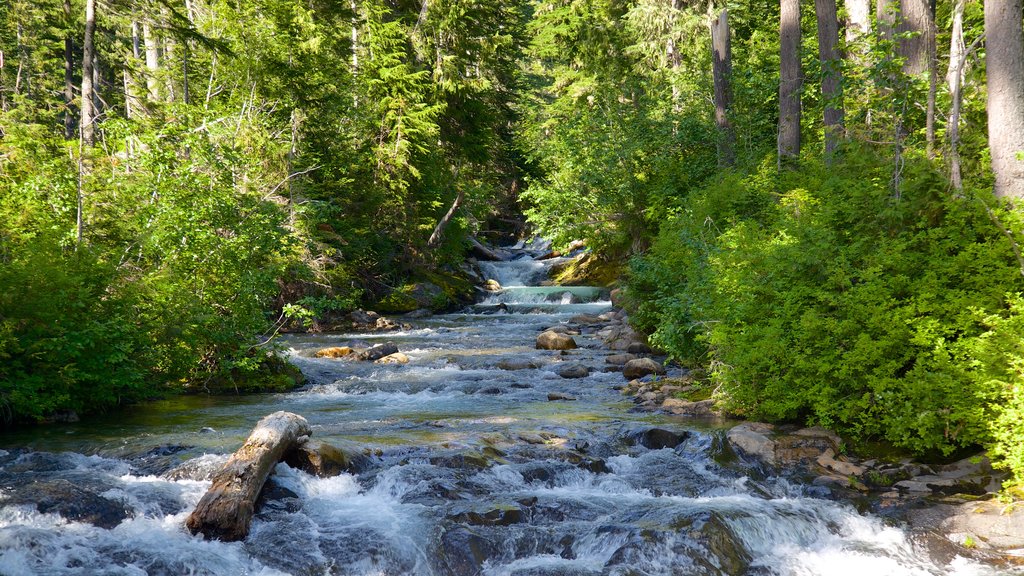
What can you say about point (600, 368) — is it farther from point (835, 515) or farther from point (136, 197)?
point (136, 197)

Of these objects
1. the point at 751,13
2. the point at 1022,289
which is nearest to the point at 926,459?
the point at 1022,289

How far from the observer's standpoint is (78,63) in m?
36.8

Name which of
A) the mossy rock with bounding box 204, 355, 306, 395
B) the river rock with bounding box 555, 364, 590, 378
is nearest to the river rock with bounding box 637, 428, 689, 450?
the river rock with bounding box 555, 364, 590, 378

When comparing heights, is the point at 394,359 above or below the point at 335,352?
below

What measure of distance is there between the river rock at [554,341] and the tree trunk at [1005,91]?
1043cm

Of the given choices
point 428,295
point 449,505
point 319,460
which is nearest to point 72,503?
point 319,460

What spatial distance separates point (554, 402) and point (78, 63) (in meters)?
36.8

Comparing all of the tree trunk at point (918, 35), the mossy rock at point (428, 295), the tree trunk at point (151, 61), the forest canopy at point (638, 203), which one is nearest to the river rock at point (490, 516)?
the forest canopy at point (638, 203)

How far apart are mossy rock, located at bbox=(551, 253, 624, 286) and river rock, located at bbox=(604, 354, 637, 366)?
15.0 meters

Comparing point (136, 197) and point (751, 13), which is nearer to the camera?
point (136, 197)

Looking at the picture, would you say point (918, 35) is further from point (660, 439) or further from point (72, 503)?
point (72, 503)

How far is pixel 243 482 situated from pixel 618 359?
30.9 ft

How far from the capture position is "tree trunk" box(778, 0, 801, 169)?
14.9 m

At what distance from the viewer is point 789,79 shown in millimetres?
15016
